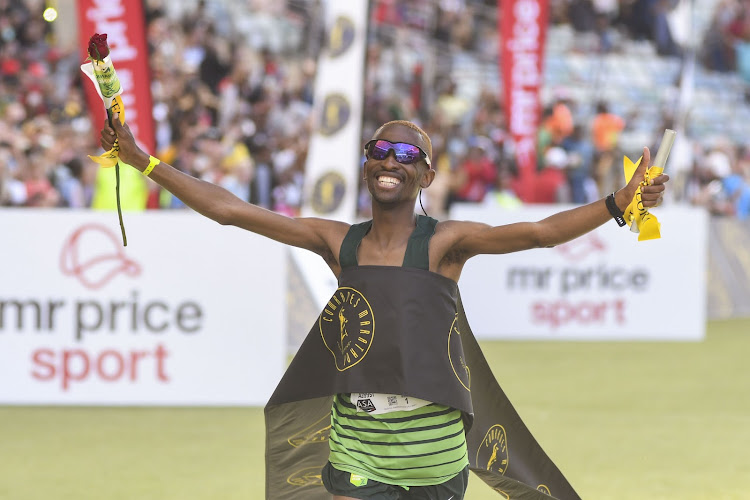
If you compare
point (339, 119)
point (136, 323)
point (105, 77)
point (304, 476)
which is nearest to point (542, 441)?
point (136, 323)

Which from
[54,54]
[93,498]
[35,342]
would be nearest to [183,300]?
[35,342]

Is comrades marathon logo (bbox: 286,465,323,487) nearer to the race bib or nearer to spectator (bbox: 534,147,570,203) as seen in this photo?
the race bib

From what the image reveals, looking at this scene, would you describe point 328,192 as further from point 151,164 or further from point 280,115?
point 151,164

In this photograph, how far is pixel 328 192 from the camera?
11.3 meters

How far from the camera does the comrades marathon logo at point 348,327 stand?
3.92m

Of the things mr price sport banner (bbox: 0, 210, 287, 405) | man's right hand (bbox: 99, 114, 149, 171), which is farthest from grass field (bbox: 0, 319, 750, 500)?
man's right hand (bbox: 99, 114, 149, 171)

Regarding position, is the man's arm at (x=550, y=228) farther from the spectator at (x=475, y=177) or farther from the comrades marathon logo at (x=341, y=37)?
the spectator at (x=475, y=177)

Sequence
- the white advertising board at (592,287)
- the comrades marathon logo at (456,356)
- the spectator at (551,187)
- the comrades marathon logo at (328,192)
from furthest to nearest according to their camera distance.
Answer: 1. the spectator at (551,187)
2. the white advertising board at (592,287)
3. the comrades marathon logo at (328,192)
4. the comrades marathon logo at (456,356)

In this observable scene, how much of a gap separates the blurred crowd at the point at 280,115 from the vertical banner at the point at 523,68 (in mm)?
688

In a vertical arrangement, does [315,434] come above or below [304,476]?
above

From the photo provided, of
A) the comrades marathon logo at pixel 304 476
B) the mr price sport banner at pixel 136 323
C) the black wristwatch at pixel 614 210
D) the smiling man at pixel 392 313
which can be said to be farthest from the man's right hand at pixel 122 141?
the mr price sport banner at pixel 136 323

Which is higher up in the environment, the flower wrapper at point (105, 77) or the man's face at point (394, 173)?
the flower wrapper at point (105, 77)

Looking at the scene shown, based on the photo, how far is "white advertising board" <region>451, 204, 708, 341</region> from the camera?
13.2m

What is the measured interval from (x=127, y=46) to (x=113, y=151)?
7.78 m
